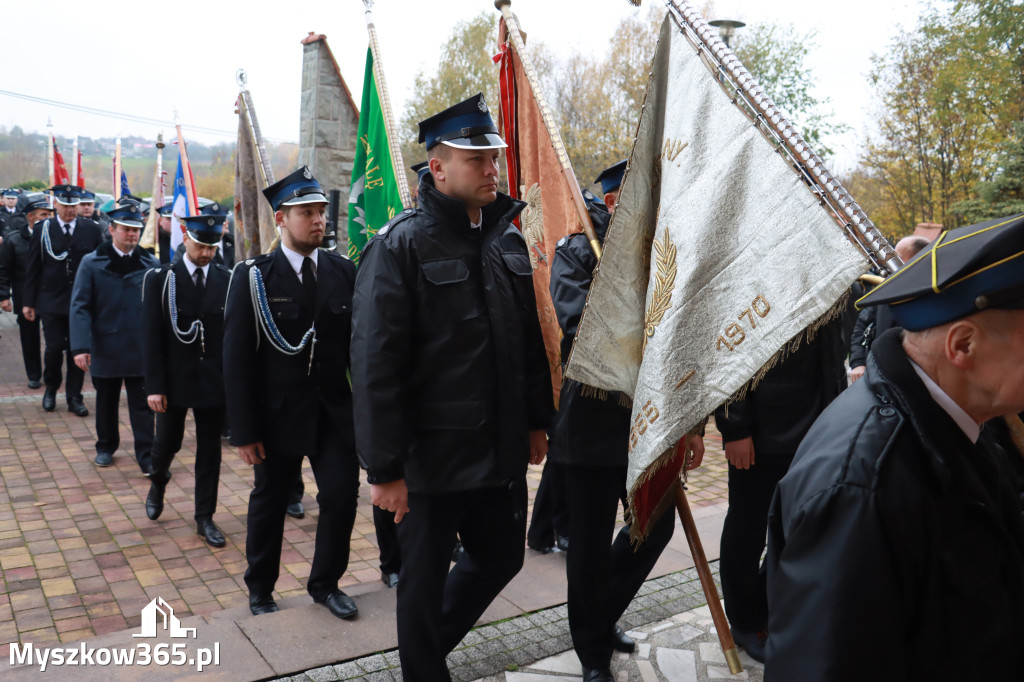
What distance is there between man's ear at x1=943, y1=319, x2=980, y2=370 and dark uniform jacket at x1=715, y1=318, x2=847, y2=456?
2071 millimetres

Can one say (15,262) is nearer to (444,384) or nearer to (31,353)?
(31,353)

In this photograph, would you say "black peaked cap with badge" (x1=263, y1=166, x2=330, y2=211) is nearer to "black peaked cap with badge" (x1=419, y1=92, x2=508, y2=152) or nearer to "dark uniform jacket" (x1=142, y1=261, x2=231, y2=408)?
"black peaked cap with badge" (x1=419, y1=92, x2=508, y2=152)

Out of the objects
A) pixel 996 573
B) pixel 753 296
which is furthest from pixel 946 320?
pixel 753 296

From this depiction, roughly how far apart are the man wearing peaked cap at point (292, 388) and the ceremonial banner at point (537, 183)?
1.07 m

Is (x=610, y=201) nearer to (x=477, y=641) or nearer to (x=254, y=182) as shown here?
(x=477, y=641)

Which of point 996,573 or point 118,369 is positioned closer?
point 996,573

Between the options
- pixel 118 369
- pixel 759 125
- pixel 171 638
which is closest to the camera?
pixel 759 125

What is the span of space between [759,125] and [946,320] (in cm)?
109

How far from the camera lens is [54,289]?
891 centimetres

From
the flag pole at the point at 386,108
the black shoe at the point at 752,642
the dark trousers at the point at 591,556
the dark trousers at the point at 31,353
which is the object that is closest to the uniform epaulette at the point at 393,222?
the dark trousers at the point at 591,556

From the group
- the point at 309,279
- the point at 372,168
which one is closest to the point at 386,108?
the point at 372,168

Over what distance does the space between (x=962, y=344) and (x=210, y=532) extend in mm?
4733

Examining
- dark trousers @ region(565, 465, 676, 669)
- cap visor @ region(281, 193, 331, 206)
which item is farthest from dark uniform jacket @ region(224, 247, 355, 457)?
dark trousers @ region(565, 465, 676, 669)

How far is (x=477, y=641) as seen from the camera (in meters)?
3.80
